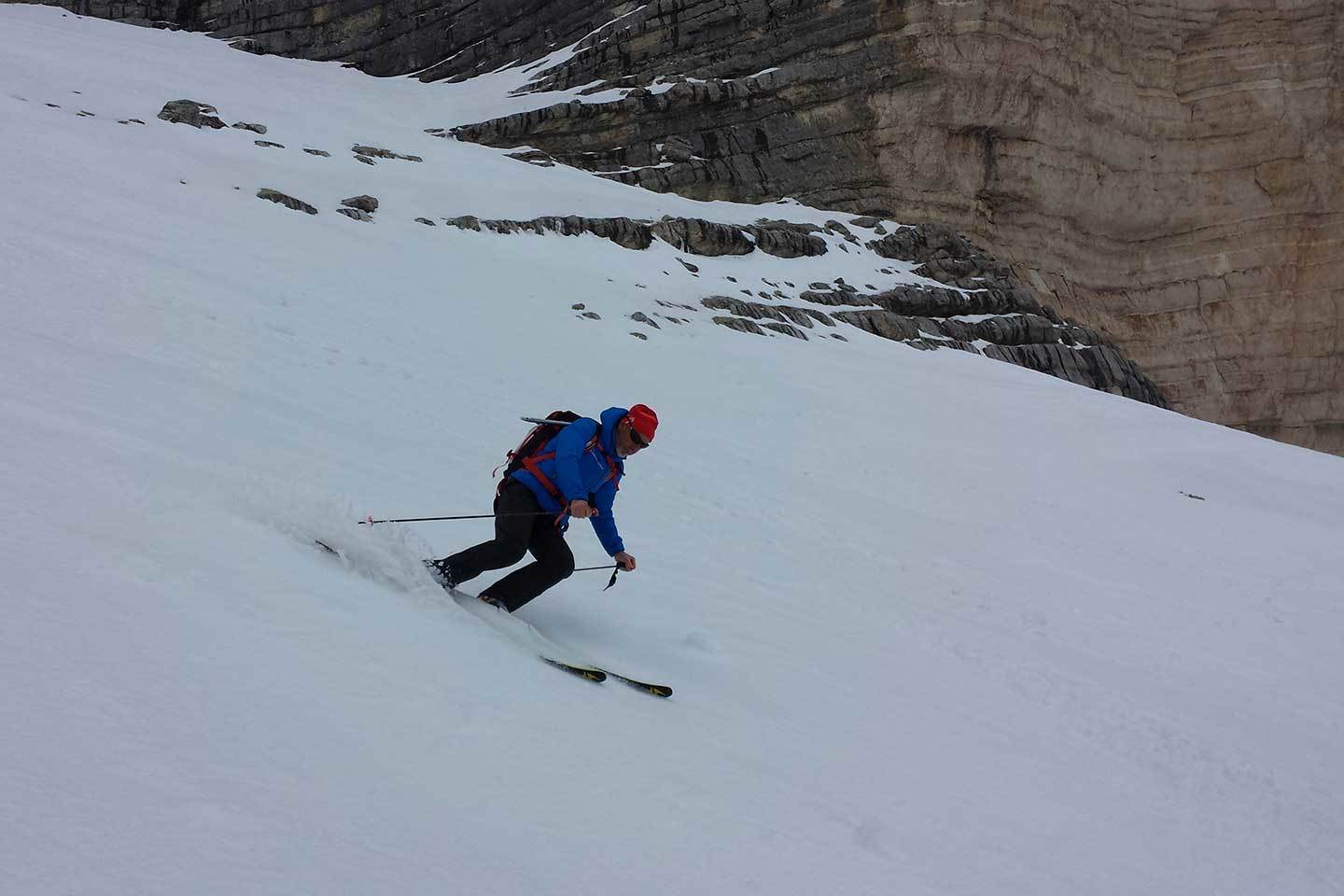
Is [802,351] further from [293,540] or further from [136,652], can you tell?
[136,652]

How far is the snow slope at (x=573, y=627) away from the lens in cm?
254

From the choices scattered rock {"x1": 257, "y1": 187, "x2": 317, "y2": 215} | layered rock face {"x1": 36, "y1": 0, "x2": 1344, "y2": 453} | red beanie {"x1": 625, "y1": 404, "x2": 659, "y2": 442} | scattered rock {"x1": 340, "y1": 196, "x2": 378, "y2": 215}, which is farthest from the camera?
layered rock face {"x1": 36, "y1": 0, "x2": 1344, "y2": 453}

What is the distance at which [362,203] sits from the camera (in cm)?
2255

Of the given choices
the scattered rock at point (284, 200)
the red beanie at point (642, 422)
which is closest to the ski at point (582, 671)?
the red beanie at point (642, 422)

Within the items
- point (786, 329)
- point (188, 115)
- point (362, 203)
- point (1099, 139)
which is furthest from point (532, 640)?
point (1099, 139)

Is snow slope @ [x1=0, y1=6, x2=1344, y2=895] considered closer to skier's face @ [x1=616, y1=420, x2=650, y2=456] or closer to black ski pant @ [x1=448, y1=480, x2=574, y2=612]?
black ski pant @ [x1=448, y1=480, x2=574, y2=612]

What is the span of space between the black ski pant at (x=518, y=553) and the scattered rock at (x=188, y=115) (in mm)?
25452

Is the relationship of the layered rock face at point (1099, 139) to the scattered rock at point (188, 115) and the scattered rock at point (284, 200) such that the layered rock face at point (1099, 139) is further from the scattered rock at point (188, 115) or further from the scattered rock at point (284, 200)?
the scattered rock at point (284, 200)

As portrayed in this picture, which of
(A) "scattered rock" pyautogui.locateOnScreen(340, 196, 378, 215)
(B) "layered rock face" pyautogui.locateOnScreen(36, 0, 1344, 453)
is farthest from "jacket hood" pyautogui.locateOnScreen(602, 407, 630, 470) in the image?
(B) "layered rock face" pyautogui.locateOnScreen(36, 0, 1344, 453)

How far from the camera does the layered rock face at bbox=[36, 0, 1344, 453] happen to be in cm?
4050

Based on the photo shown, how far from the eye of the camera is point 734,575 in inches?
287

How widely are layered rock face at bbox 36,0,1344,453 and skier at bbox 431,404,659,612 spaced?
36.9m

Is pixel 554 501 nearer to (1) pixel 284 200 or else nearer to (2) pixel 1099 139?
(1) pixel 284 200

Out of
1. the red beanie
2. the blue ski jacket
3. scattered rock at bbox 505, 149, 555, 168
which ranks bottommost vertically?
the blue ski jacket
